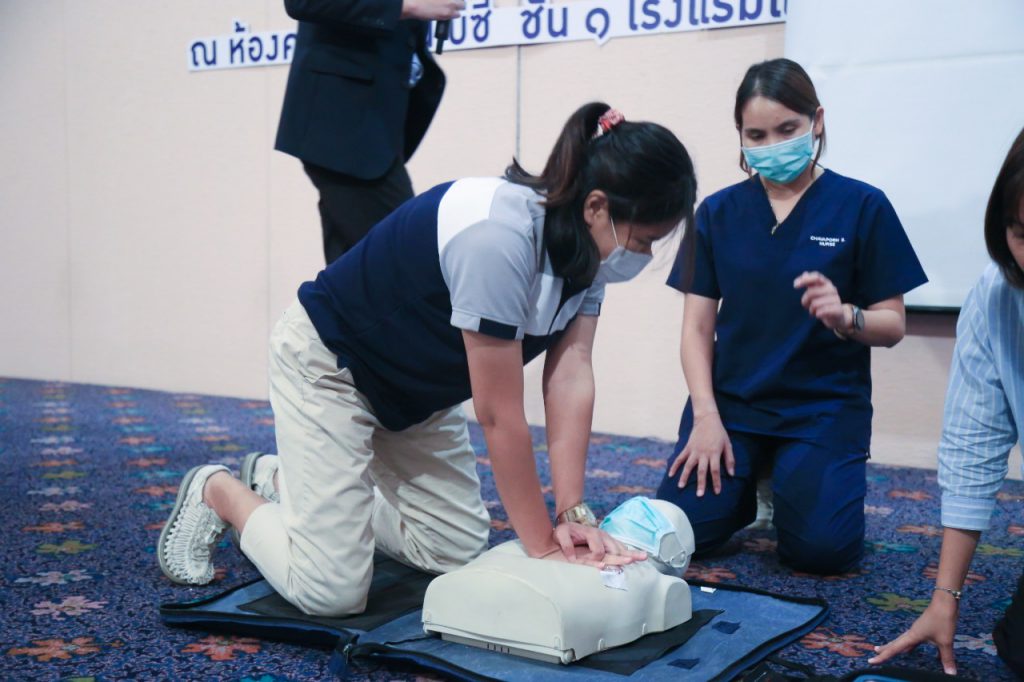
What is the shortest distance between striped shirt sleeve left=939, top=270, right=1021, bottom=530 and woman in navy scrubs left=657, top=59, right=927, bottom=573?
0.47 meters

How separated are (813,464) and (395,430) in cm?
80

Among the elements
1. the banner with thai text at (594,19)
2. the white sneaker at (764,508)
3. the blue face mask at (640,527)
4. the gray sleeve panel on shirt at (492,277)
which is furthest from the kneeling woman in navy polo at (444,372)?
the banner with thai text at (594,19)

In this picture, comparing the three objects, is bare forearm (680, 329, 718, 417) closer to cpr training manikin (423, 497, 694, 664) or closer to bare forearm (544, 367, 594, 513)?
bare forearm (544, 367, 594, 513)

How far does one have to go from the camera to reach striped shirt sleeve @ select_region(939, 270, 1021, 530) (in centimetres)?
124

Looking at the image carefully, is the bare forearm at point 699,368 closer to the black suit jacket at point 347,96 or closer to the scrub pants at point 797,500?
the scrub pants at point 797,500

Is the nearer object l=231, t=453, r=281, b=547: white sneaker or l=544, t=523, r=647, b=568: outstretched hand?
l=544, t=523, r=647, b=568: outstretched hand

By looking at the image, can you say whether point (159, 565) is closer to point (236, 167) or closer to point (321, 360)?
point (321, 360)

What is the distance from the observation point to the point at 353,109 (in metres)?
2.01

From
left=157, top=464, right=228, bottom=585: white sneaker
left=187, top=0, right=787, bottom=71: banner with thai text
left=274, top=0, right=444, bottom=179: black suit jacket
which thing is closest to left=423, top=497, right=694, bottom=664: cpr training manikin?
left=157, top=464, right=228, bottom=585: white sneaker

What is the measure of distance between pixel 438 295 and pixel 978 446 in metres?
0.74

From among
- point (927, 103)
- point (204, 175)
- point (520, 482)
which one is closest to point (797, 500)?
point (520, 482)

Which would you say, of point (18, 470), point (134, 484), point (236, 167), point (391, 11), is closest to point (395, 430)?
point (391, 11)

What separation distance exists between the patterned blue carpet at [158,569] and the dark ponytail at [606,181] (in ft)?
2.02

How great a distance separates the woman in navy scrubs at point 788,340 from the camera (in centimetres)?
182
